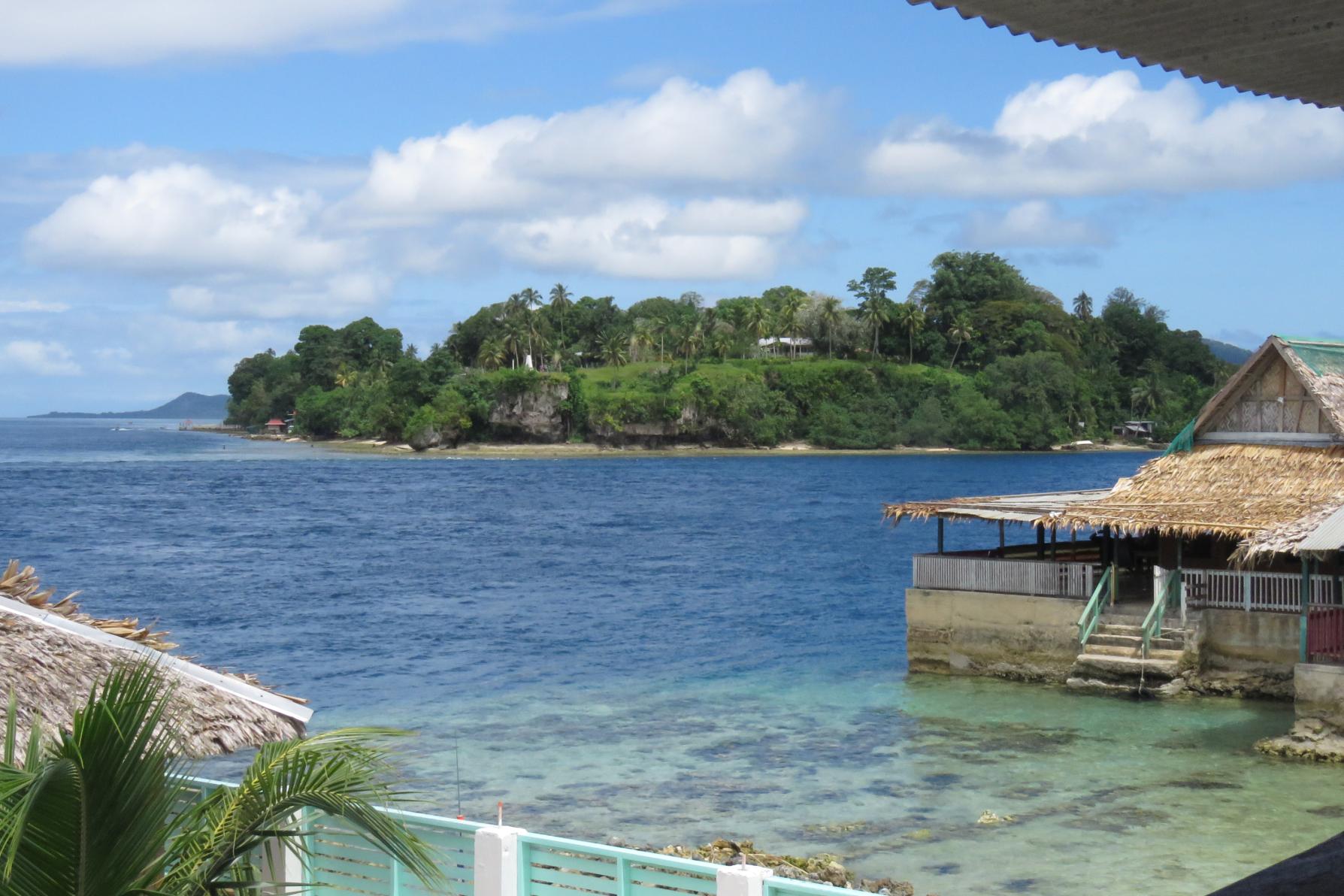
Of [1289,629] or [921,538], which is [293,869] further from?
[921,538]

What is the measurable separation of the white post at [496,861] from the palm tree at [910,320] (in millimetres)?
152395

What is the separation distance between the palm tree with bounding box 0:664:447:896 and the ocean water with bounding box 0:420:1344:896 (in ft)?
8.05

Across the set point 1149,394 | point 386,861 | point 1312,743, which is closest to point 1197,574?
point 1312,743

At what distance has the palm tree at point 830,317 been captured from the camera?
6220 inches

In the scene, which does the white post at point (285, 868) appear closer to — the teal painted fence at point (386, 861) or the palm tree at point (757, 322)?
the teal painted fence at point (386, 861)

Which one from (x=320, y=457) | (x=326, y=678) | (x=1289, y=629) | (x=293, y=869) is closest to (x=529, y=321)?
(x=320, y=457)

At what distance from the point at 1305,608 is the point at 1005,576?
5372mm

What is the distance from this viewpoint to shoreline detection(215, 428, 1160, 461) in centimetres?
14400

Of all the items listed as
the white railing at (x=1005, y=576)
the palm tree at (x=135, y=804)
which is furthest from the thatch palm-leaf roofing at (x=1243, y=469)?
the palm tree at (x=135, y=804)

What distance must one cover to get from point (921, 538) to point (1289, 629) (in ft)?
173

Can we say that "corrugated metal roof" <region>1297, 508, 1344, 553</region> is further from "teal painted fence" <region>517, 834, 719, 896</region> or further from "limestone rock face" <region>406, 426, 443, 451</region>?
"limestone rock face" <region>406, 426, 443, 451</region>

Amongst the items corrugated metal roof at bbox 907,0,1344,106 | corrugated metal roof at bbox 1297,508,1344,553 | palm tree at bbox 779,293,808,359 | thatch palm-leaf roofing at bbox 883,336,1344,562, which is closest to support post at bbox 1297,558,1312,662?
corrugated metal roof at bbox 1297,508,1344,553

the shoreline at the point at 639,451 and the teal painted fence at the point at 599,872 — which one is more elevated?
the shoreline at the point at 639,451

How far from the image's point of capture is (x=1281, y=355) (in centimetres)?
2509
